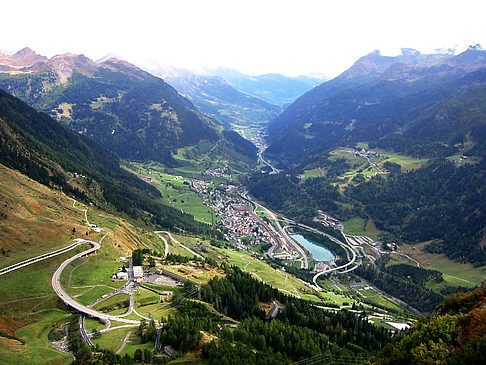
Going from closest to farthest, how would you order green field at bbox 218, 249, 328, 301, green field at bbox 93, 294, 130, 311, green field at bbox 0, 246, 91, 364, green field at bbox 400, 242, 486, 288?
green field at bbox 0, 246, 91, 364 < green field at bbox 93, 294, 130, 311 < green field at bbox 218, 249, 328, 301 < green field at bbox 400, 242, 486, 288

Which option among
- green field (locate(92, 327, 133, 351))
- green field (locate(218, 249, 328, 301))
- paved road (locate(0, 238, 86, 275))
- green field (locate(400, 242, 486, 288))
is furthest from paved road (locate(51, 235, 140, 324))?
green field (locate(400, 242, 486, 288))

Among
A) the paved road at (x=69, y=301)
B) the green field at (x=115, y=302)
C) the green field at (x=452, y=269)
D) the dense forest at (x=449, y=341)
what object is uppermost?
the dense forest at (x=449, y=341)

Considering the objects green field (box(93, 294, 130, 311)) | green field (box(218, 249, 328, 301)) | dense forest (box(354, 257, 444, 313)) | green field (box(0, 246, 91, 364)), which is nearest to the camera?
green field (box(0, 246, 91, 364))

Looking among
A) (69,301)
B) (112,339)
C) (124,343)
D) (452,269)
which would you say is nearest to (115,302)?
(69,301)

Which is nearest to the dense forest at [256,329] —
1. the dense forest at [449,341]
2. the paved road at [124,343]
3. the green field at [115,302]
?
the paved road at [124,343]

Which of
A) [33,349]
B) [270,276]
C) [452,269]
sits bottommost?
[270,276]

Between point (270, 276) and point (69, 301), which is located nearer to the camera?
point (69, 301)

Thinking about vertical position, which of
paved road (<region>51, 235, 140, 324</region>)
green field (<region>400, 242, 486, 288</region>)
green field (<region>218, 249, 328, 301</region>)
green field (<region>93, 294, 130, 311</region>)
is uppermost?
paved road (<region>51, 235, 140, 324</region>)

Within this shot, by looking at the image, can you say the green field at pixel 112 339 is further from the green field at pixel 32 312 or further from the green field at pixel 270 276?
the green field at pixel 270 276

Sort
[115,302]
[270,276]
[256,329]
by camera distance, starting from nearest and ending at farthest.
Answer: [256,329]
[115,302]
[270,276]

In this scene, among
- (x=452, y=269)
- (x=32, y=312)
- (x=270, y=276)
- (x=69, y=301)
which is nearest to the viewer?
(x=32, y=312)

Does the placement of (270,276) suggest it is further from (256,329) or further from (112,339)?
Answer: (112,339)

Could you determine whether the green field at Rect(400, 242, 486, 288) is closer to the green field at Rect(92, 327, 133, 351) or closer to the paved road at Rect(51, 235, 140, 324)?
the paved road at Rect(51, 235, 140, 324)
